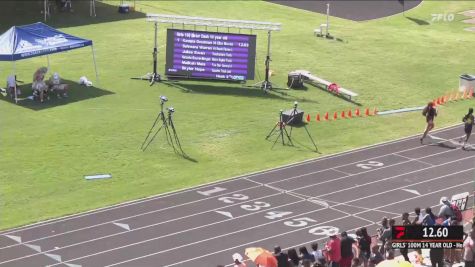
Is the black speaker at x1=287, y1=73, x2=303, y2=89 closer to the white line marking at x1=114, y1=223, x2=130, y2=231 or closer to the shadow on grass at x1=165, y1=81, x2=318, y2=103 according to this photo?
the shadow on grass at x1=165, y1=81, x2=318, y2=103

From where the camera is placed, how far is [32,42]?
40.8 m

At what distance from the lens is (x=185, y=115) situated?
127 feet

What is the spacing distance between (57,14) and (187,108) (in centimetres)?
1899

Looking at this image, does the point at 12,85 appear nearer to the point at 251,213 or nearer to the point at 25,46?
the point at 25,46

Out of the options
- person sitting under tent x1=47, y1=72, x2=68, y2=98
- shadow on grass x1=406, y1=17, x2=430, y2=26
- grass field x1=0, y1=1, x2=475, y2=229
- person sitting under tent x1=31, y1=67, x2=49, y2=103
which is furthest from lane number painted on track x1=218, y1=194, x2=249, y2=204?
shadow on grass x1=406, y1=17, x2=430, y2=26

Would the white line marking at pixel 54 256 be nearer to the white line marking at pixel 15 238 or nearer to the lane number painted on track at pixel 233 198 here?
the white line marking at pixel 15 238

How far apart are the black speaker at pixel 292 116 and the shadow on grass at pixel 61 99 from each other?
8.15 metres

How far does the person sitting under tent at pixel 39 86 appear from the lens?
1574 inches

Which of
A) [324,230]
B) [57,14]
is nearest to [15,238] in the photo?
[324,230]

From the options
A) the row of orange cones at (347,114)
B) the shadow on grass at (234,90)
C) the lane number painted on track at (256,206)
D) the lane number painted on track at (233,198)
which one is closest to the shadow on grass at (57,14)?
the shadow on grass at (234,90)

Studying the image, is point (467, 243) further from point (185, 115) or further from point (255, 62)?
point (255, 62)

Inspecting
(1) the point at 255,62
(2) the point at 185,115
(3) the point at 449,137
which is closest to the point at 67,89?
(2) the point at 185,115

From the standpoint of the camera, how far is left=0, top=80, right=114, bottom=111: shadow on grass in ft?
130

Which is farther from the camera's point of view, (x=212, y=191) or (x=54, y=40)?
(x=54, y=40)
